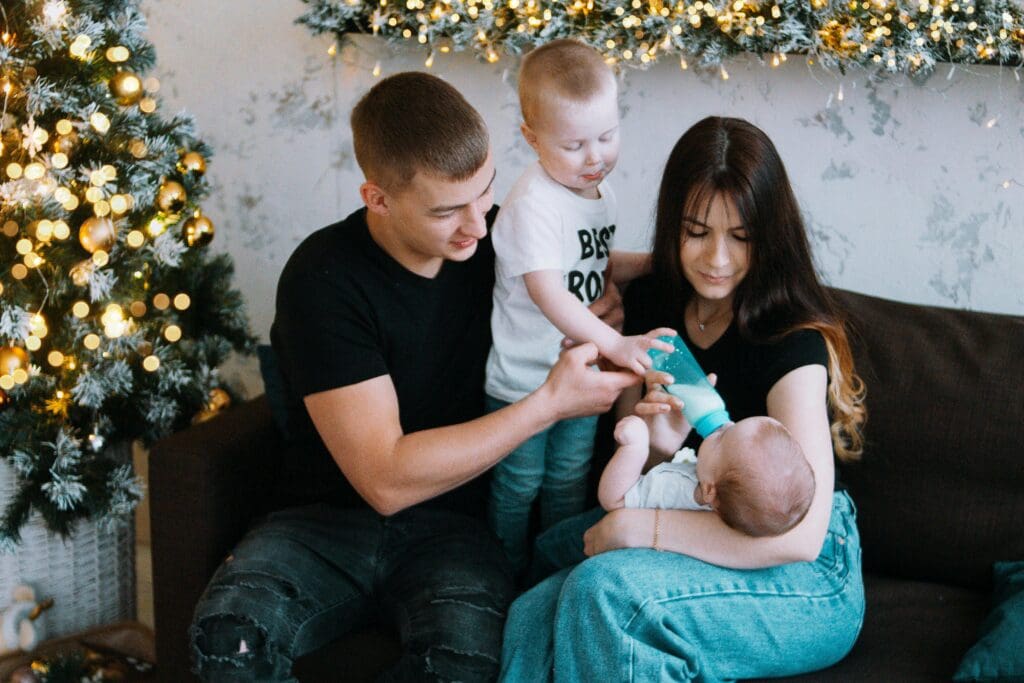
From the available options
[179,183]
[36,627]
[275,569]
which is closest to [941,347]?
[275,569]

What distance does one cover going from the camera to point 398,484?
1709 millimetres

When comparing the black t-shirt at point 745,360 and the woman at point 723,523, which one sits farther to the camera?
the black t-shirt at point 745,360

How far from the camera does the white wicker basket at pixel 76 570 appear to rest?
222 cm

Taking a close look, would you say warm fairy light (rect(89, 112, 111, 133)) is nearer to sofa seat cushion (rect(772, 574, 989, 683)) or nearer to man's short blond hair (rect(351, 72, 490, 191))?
man's short blond hair (rect(351, 72, 490, 191))

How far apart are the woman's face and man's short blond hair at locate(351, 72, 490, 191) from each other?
0.38m

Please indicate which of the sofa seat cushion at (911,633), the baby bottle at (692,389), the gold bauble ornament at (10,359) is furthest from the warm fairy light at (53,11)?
the sofa seat cushion at (911,633)

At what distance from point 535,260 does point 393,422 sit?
1.17 feet

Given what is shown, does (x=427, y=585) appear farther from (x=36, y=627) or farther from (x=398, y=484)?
(x=36, y=627)

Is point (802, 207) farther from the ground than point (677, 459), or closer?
farther from the ground

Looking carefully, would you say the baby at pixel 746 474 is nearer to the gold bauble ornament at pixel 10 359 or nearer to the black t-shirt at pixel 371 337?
the black t-shirt at pixel 371 337

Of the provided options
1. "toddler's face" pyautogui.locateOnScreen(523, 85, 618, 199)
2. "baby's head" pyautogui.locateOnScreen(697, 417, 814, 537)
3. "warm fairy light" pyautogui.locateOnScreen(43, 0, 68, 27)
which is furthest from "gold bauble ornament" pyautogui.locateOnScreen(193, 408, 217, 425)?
"baby's head" pyautogui.locateOnScreen(697, 417, 814, 537)

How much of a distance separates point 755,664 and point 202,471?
1.00 m

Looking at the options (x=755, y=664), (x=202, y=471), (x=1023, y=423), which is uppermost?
(x=1023, y=423)

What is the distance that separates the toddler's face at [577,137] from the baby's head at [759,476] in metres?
0.52
